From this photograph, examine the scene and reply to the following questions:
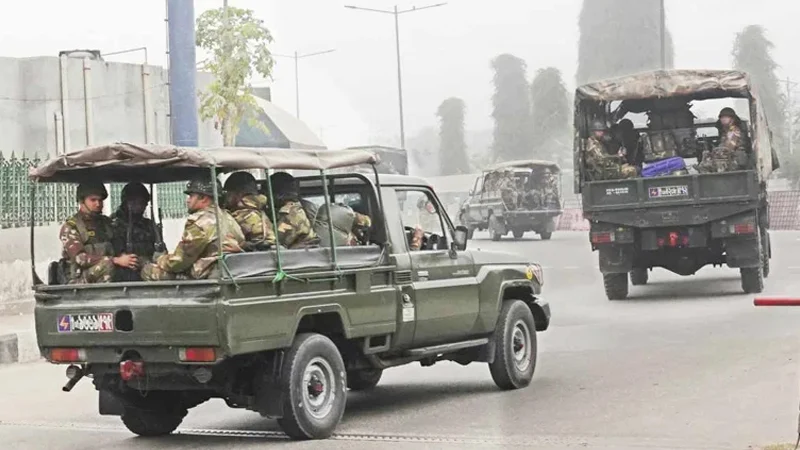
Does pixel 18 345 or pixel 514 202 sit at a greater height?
pixel 514 202

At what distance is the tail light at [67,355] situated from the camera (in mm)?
8734

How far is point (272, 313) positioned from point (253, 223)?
730 mm

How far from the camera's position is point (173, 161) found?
27.3 feet

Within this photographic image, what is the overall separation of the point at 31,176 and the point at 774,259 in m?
19.9

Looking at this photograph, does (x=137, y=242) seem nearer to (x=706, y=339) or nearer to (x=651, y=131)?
(x=706, y=339)

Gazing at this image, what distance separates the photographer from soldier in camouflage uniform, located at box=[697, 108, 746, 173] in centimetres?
1877

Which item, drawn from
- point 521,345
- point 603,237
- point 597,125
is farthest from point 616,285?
point 521,345

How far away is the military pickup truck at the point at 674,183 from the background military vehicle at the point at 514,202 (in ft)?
69.4

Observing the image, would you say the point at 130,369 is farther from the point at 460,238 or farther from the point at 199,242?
the point at 460,238

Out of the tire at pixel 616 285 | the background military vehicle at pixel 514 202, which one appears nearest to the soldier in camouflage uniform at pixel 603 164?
the tire at pixel 616 285

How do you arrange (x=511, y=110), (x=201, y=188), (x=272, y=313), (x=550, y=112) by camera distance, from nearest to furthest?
(x=272, y=313)
(x=201, y=188)
(x=550, y=112)
(x=511, y=110)

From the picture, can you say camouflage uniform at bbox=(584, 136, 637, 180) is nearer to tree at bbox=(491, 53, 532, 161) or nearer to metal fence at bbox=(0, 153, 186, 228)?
metal fence at bbox=(0, 153, 186, 228)

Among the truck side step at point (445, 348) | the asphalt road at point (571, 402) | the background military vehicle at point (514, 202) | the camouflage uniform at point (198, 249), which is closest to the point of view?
the camouflage uniform at point (198, 249)

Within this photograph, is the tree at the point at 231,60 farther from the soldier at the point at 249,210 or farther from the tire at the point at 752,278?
the soldier at the point at 249,210
